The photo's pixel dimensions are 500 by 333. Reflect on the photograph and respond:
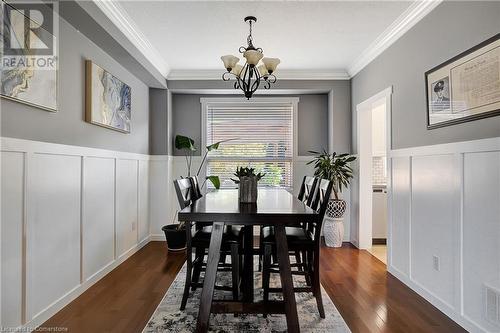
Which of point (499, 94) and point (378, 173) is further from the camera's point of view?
point (378, 173)

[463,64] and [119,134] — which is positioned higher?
[463,64]

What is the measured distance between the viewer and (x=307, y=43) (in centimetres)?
335

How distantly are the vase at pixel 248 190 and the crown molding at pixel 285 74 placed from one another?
2488 millimetres

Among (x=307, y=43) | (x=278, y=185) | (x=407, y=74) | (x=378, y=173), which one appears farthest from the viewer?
(x=278, y=185)

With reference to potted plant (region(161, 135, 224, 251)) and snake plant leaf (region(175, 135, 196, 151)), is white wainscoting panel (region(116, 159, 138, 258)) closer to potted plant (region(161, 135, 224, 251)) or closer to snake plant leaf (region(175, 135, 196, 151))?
potted plant (region(161, 135, 224, 251))

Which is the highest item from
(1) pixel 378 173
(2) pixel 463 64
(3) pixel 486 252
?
(2) pixel 463 64

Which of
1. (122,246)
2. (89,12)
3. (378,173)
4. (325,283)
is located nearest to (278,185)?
(378,173)

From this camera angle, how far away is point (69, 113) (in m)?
2.42

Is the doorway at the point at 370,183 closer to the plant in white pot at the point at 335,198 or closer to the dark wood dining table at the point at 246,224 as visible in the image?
the plant in white pot at the point at 335,198

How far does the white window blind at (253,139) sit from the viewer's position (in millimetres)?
4789

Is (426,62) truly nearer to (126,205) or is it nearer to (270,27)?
(270,27)

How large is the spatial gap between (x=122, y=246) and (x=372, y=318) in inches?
106

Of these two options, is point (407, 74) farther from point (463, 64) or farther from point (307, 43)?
point (307, 43)

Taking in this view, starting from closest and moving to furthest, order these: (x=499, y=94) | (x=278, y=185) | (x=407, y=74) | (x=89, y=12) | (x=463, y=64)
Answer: (x=499, y=94), (x=463, y=64), (x=89, y=12), (x=407, y=74), (x=278, y=185)
